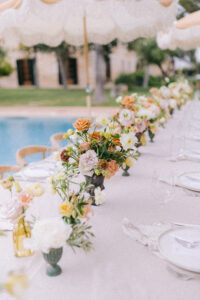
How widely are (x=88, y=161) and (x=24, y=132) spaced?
7829 millimetres

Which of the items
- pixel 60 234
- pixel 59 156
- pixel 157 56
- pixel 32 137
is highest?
pixel 157 56

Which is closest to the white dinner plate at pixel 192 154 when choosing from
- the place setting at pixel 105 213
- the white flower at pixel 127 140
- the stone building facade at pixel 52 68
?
the place setting at pixel 105 213

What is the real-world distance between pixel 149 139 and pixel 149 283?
243 centimetres

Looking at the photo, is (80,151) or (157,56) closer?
(80,151)

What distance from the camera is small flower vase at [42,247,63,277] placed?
3.59 feet

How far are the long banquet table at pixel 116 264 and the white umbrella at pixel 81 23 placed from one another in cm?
180

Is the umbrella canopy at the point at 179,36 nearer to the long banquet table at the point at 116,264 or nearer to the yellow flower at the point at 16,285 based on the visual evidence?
the long banquet table at the point at 116,264

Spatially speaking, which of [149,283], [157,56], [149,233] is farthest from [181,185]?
[157,56]

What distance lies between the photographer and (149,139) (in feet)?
11.2

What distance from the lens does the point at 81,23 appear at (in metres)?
4.58

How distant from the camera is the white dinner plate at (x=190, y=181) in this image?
190 cm

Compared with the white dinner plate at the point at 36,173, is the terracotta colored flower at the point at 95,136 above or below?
above

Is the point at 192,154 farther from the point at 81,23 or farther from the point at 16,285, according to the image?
the point at 81,23

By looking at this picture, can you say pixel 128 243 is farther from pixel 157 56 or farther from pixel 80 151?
pixel 157 56
